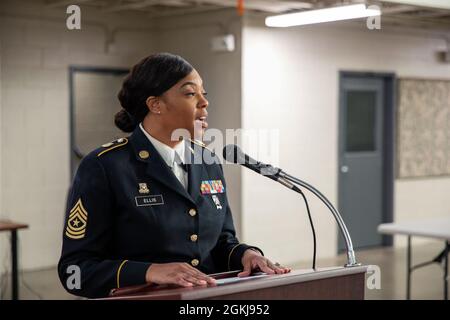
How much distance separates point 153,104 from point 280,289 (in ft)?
2.23

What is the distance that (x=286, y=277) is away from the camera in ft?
4.99

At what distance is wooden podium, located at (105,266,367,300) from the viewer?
1.42 m

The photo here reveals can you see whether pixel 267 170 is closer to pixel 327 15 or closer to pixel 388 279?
pixel 327 15

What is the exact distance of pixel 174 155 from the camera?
200 cm

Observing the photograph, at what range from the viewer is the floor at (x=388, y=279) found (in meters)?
5.67

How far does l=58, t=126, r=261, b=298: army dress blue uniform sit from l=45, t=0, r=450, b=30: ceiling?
3.69m

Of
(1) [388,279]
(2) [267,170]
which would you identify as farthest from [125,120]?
(1) [388,279]

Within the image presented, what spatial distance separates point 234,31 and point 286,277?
17.2 ft

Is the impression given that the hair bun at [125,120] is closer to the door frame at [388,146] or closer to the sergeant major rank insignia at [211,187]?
the sergeant major rank insignia at [211,187]

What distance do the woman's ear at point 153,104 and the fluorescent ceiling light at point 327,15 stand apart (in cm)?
226

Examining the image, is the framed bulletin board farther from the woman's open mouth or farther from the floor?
the woman's open mouth

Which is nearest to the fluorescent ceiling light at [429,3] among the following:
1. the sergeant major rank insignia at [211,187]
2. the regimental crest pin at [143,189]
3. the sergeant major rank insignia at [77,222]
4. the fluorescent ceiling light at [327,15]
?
the fluorescent ceiling light at [327,15]
